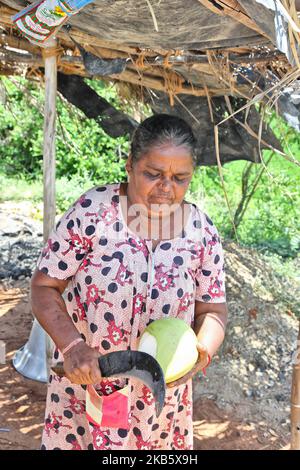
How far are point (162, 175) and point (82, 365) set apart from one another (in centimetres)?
64

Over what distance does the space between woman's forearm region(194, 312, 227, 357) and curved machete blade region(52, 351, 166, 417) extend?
35 cm

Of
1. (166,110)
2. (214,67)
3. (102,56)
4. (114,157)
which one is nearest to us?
(214,67)

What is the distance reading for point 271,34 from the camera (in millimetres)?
1824

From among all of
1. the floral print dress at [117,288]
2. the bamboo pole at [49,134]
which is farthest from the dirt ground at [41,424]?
the floral print dress at [117,288]

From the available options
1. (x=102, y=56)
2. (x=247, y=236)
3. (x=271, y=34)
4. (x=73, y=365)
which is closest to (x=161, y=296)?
(x=73, y=365)

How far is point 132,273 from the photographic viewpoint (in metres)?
2.08

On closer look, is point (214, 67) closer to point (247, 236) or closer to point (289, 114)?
point (289, 114)

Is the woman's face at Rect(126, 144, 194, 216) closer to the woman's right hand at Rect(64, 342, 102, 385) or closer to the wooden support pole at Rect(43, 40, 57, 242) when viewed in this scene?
the woman's right hand at Rect(64, 342, 102, 385)

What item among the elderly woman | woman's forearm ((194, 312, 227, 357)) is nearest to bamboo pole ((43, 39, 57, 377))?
the elderly woman

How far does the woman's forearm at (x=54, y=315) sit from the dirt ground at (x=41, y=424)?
5.69ft

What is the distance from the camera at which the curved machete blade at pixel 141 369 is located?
1818 millimetres

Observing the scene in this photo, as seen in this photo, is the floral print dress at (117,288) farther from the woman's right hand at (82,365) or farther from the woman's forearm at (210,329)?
the woman's right hand at (82,365)

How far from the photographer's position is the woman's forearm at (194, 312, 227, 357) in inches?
85.1

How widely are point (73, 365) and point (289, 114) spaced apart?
2.34 meters
